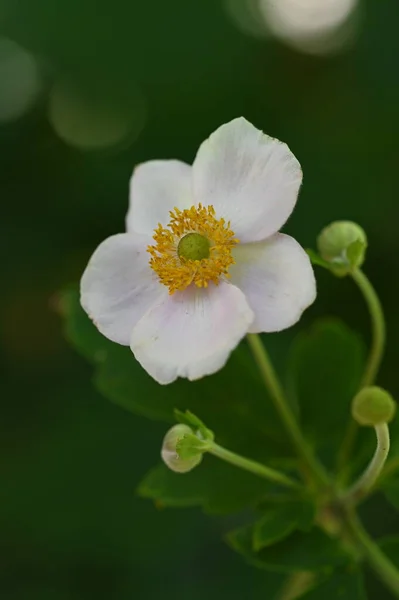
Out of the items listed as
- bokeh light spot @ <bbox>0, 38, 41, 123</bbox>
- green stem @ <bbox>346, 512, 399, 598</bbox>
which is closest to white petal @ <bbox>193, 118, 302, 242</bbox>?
green stem @ <bbox>346, 512, 399, 598</bbox>

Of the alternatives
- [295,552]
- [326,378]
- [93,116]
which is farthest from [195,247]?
[93,116]

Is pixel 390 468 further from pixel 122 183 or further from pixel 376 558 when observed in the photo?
pixel 122 183

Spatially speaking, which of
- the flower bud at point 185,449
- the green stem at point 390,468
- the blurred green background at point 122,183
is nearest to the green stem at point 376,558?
the green stem at point 390,468

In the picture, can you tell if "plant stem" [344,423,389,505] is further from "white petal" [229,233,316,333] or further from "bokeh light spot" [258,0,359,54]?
"bokeh light spot" [258,0,359,54]

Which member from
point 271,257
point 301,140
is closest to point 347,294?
point 301,140

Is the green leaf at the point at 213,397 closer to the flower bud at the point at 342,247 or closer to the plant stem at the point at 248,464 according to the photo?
the plant stem at the point at 248,464
